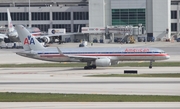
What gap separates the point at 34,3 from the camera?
18225 cm

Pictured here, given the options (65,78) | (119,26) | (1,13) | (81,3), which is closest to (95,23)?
(119,26)

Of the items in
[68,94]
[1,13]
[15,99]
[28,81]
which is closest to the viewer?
[15,99]

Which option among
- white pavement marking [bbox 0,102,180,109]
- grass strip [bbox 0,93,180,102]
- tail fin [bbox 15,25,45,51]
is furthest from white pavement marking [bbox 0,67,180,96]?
tail fin [bbox 15,25,45,51]

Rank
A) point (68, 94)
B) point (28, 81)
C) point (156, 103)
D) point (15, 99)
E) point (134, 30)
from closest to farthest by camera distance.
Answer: point (156, 103), point (15, 99), point (68, 94), point (28, 81), point (134, 30)

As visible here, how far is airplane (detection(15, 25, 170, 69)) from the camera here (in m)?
71.8

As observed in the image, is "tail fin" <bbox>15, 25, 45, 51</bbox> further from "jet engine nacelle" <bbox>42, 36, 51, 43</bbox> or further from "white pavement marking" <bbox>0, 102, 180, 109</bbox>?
"jet engine nacelle" <bbox>42, 36, 51, 43</bbox>

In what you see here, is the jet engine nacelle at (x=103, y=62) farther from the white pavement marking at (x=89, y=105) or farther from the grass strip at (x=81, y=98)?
the white pavement marking at (x=89, y=105)

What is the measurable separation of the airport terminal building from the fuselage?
284 feet

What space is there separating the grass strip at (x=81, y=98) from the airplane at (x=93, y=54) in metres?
28.2

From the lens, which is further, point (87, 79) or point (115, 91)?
point (87, 79)

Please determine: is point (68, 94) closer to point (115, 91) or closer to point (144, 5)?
point (115, 91)

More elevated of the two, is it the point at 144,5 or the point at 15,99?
the point at 144,5

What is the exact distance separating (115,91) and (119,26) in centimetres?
11380

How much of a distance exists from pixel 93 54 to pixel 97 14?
87.9 metres
